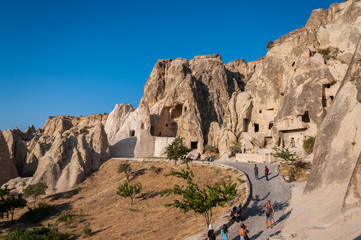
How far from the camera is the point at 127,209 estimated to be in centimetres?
2316

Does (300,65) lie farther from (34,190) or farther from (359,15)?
(34,190)

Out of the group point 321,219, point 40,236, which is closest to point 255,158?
point 321,219

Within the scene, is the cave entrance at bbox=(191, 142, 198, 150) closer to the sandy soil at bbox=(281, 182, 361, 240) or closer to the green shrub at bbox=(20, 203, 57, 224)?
the green shrub at bbox=(20, 203, 57, 224)

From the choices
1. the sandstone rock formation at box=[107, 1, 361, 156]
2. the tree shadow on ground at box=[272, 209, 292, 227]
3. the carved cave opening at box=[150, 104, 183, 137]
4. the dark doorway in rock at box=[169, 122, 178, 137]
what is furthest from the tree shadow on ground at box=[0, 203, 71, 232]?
the dark doorway in rock at box=[169, 122, 178, 137]

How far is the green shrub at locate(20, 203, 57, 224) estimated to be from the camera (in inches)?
954

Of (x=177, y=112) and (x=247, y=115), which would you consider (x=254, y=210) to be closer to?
(x=247, y=115)

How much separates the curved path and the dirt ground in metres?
1.77

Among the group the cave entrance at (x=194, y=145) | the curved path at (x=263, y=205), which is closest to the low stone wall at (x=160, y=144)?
the cave entrance at (x=194, y=145)

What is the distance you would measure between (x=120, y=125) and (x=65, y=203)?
23.5m

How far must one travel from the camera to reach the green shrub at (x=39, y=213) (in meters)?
24.2

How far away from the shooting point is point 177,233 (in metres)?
14.6

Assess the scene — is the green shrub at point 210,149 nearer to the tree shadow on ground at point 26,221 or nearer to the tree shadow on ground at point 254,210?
the tree shadow on ground at point 26,221

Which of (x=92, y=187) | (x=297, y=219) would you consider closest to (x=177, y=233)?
(x=297, y=219)

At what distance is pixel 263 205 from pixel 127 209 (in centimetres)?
1284
